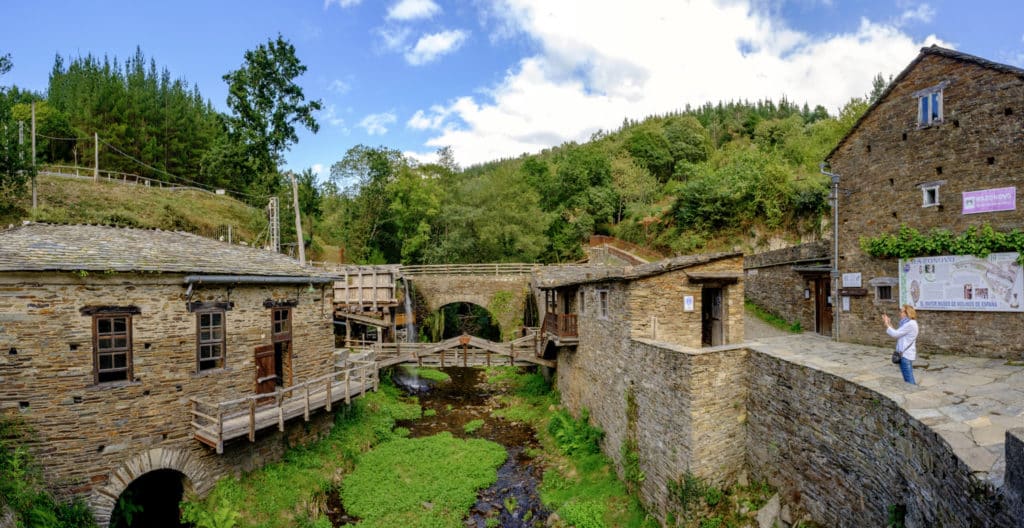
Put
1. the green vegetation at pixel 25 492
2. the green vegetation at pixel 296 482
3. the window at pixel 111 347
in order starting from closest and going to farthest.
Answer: the green vegetation at pixel 25 492
the window at pixel 111 347
the green vegetation at pixel 296 482

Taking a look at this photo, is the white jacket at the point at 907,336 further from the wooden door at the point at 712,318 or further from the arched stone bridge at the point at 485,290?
the arched stone bridge at the point at 485,290

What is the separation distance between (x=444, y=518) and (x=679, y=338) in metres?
7.50

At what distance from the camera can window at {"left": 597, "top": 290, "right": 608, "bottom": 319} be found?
13.7 metres

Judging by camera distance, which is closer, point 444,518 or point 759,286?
point 444,518

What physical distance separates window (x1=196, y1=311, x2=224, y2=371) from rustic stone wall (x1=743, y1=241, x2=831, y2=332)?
1944cm

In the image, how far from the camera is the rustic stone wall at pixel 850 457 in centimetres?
541

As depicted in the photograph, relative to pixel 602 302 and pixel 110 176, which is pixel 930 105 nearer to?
pixel 602 302

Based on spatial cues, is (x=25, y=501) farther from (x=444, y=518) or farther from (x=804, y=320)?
(x=804, y=320)

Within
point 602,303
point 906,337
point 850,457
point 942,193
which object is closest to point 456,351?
point 602,303

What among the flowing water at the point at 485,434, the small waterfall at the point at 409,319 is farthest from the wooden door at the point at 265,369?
the small waterfall at the point at 409,319

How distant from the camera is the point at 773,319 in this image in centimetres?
2005

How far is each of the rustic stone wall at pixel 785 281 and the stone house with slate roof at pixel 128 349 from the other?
59.9 feet

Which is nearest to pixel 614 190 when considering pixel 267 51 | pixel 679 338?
pixel 267 51

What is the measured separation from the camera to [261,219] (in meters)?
37.3
